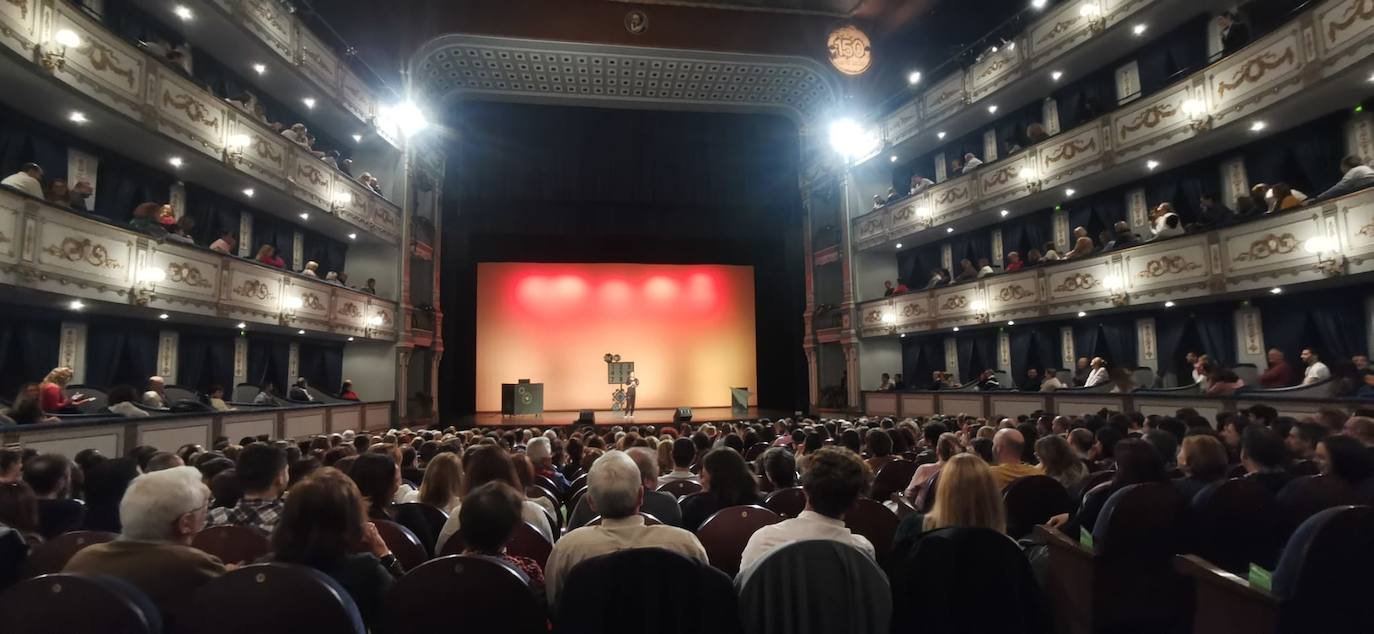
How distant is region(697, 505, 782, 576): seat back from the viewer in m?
2.91

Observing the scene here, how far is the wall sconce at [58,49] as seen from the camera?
7.16 metres

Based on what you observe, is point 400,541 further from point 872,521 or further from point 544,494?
point 872,521

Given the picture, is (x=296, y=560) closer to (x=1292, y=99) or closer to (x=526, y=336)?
(x=1292, y=99)

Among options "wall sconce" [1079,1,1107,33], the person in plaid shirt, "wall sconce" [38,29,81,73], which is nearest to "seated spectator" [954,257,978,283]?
"wall sconce" [1079,1,1107,33]

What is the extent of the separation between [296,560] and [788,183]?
19.2 meters

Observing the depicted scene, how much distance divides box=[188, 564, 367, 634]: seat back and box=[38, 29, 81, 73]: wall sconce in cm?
832

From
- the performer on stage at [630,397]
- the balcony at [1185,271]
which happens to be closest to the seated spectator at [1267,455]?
the balcony at [1185,271]

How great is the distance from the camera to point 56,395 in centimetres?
754

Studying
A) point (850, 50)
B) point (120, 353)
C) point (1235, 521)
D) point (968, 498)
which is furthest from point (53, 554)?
point (850, 50)

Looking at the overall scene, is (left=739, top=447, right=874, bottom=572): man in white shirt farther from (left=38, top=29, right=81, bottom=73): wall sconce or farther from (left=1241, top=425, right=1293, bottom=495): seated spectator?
(left=38, top=29, right=81, bottom=73): wall sconce

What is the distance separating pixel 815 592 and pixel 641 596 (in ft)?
1.80

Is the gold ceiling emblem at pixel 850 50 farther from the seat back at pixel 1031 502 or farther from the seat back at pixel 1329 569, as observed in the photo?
the seat back at pixel 1329 569

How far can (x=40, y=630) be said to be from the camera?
70.4 inches

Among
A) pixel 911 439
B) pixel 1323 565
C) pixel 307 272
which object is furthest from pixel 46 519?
pixel 307 272
